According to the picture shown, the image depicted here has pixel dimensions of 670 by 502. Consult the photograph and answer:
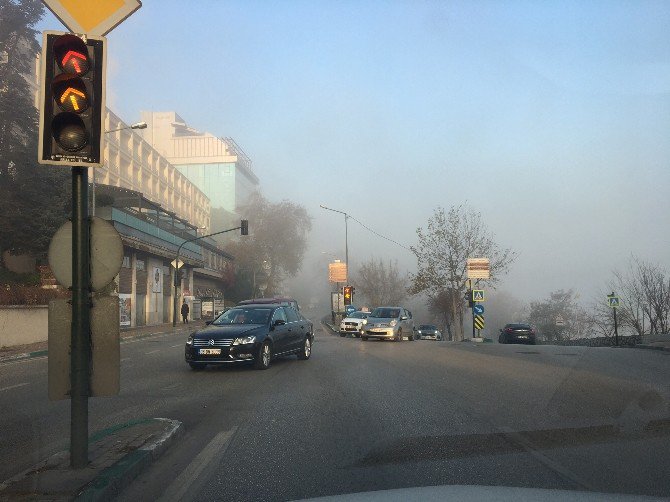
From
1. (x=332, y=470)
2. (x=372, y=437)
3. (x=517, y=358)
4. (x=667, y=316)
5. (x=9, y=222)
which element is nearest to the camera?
(x=332, y=470)

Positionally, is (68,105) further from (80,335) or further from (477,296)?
(477,296)

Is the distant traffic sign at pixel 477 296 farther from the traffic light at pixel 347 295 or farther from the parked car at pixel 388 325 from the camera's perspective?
the traffic light at pixel 347 295

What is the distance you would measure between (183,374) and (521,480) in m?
9.44

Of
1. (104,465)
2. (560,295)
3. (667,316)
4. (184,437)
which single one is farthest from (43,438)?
(560,295)

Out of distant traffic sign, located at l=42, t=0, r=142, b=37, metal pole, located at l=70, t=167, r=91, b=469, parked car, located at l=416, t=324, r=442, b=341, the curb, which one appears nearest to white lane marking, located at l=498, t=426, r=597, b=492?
the curb

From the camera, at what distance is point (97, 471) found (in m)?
4.80

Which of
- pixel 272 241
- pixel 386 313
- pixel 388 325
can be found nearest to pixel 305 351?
pixel 388 325

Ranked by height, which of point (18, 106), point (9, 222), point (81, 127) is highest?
point (18, 106)

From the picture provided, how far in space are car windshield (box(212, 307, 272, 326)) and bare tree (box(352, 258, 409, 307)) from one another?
7244 cm

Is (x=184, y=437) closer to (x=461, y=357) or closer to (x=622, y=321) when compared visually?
(x=461, y=357)

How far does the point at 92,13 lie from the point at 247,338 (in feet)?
28.3

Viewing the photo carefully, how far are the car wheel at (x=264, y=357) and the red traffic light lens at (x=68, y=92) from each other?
349 inches

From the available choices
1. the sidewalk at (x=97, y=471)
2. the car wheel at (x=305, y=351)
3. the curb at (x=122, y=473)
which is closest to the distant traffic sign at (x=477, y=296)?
the car wheel at (x=305, y=351)

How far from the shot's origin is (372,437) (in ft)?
21.5
